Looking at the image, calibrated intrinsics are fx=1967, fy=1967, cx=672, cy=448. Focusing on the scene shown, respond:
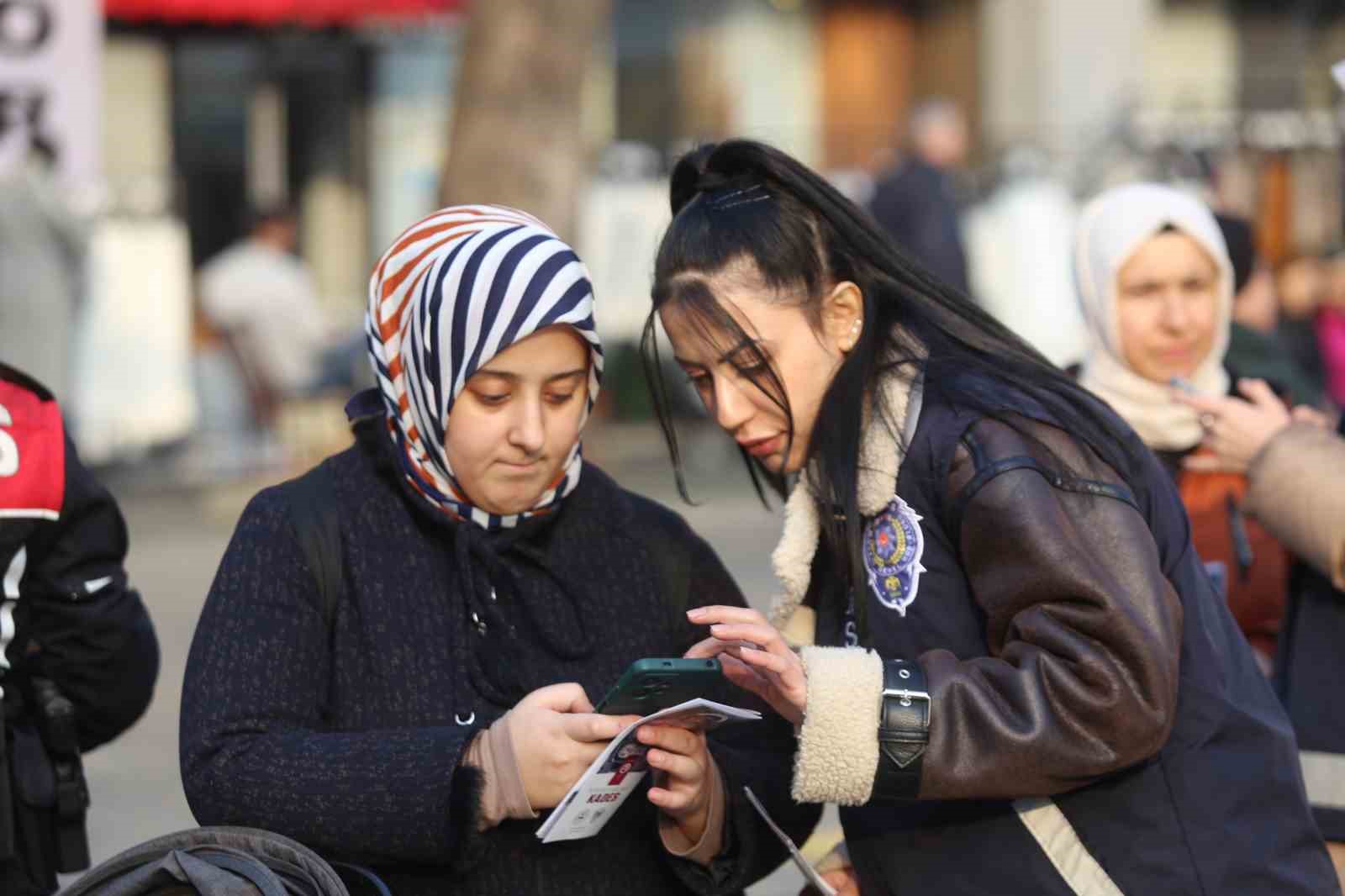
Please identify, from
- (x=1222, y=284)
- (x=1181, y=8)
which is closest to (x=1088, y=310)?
(x=1222, y=284)

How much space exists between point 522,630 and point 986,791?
2.38 feet

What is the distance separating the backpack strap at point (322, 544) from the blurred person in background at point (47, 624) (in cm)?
38

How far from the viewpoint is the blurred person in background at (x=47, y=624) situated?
2.77m

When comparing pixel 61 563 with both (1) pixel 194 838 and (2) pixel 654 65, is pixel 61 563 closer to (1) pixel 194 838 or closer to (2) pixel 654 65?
(1) pixel 194 838

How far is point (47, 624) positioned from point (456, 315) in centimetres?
81

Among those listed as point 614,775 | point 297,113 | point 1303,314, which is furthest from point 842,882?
point 297,113

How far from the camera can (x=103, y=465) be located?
13164 mm

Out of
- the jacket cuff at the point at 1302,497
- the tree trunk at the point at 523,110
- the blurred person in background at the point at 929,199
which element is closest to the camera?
the jacket cuff at the point at 1302,497

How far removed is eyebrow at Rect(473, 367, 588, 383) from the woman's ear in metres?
0.36

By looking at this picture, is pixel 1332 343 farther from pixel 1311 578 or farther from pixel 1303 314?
pixel 1311 578

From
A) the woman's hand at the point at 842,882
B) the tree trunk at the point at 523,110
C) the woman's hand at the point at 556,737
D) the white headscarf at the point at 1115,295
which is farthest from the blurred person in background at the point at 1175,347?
the tree trunk at the point at 523,110

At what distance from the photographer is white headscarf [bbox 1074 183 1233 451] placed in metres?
3.95

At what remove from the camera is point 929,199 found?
10.6 m

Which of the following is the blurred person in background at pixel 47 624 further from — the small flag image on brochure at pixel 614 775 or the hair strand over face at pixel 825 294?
the hair strand over face at pixel 825 294
